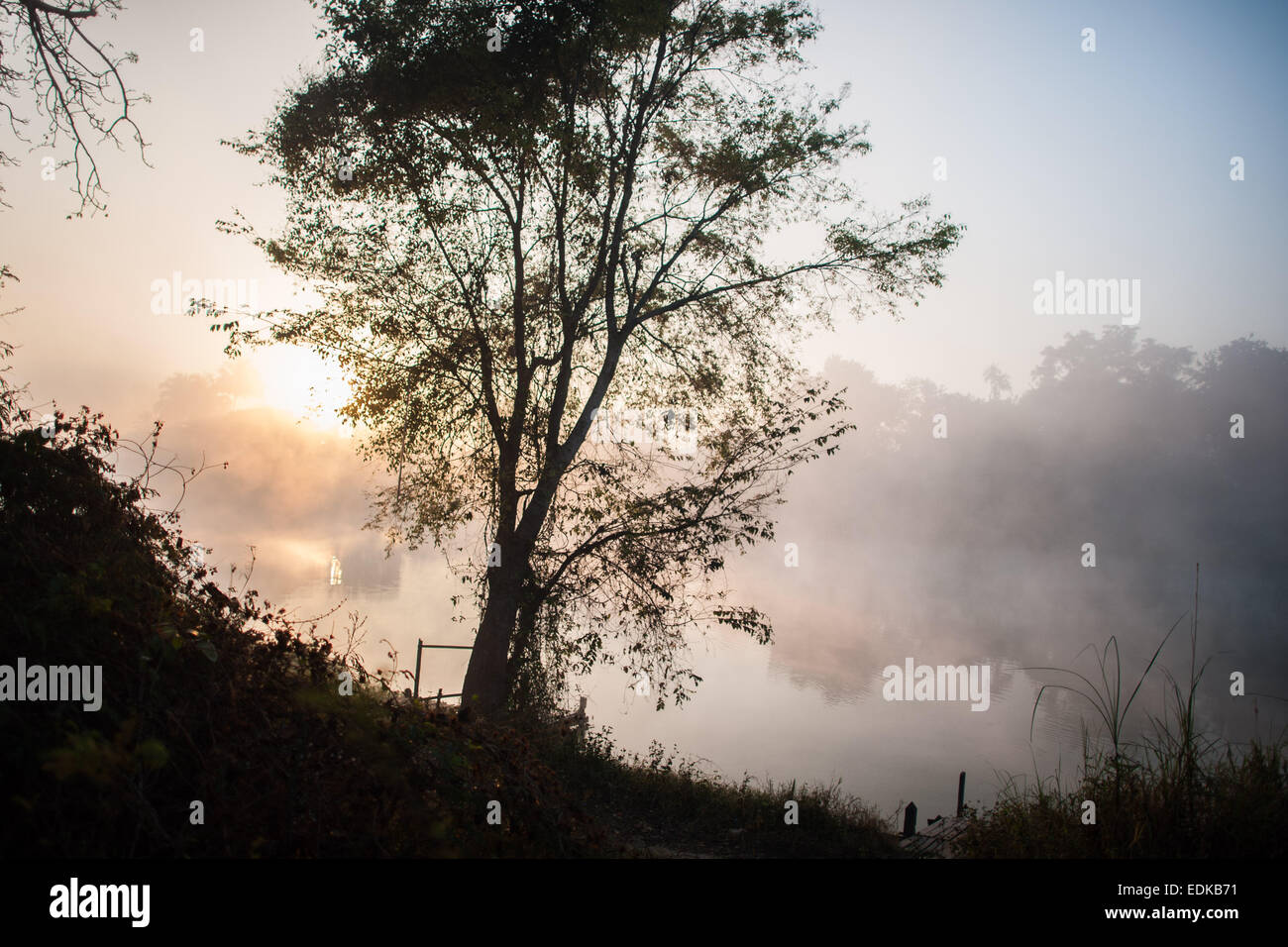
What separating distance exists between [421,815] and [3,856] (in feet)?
5.68

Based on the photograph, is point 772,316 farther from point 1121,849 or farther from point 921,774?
point 921,774

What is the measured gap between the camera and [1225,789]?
15.6 feet

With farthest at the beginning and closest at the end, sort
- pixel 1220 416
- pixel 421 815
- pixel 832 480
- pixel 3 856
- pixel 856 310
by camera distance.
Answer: pixel 832 480 < pixel 1220 416 < pixel 856 310 < pixel 421 815 < pixel 3 856

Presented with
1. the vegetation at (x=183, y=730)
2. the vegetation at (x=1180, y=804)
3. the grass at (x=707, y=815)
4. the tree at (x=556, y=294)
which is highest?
the tree at (x=556, y=294)

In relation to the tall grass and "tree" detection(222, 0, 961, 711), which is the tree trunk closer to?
"tree" detection(222, 0, 961, 711)

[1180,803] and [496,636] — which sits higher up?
[496,636]

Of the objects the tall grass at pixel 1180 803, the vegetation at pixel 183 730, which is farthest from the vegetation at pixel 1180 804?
the vegetation at pixel 183 730

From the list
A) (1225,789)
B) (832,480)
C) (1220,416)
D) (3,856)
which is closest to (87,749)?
(3,856)

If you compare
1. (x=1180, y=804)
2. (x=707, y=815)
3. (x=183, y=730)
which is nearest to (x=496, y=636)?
(x=707, y=815)

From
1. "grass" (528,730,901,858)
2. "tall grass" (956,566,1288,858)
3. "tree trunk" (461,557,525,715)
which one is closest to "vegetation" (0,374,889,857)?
"tall grass" (956,566,1288,858)

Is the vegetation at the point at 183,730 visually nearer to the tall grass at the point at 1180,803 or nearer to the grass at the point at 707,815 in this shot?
the tall grass at the point at 1180,803

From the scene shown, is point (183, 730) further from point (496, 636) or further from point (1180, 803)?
point (496, 636)

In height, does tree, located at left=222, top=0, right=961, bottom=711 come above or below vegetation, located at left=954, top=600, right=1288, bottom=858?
above

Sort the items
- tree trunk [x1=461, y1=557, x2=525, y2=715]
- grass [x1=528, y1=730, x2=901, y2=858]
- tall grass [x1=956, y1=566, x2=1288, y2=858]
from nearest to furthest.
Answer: tall grass [x1=956, y1=566, x2=1288, y2=858]
grass [x1=528, y1=730, x2=901, y2=858]
tree trunk [x1=461, y1=557, x2=525, y2=715]
